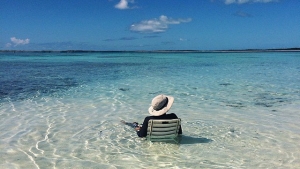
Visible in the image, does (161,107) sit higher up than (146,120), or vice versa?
(161,107)

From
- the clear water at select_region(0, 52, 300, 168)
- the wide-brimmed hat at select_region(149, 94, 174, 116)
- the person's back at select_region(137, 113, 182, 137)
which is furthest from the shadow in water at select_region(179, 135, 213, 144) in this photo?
the wide-brimmed hat at select_region(149, 94, 174, 116)

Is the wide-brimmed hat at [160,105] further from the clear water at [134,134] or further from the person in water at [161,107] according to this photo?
the clear water at [134,134]

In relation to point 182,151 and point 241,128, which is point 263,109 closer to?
point 241,128

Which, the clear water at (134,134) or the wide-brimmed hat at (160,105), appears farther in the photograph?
the wide-brimmed hat at (160,105)

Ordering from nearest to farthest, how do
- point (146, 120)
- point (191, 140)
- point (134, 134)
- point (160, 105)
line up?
point (160, 105) → point (146, 120) → point (191, 140) → point (134, 134)

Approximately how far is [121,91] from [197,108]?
477 cm

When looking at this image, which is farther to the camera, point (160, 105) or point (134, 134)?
point (134, 134)

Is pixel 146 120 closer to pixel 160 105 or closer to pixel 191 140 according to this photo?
pixel 160 105

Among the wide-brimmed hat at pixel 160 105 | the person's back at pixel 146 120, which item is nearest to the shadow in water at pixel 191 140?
the person's back at pixel 146 120

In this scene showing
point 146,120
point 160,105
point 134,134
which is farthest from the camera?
point 134,134

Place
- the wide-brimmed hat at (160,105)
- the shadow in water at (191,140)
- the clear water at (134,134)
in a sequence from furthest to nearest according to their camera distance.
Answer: the shadow in water at (191,140)
the wide-brimmed hat at (160,105)
the clear water at (134,134)

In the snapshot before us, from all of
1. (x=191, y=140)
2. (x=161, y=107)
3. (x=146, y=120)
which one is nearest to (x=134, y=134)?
(x=146, y=120)

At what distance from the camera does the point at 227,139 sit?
7.21 m

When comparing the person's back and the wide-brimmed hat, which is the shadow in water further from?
the wide-brimmed hat
